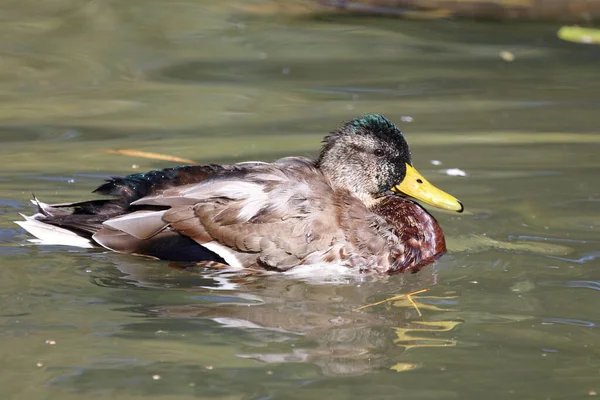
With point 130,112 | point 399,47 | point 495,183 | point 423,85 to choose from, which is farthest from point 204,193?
point 399,47

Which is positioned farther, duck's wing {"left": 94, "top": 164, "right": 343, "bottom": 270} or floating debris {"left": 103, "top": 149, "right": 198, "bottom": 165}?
floating debris {"left": 103, "top": 149, "right": 198, "bottom": 165}

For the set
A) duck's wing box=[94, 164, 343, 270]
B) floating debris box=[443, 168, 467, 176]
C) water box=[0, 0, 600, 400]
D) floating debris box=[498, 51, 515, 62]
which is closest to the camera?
water box=[0, 0, 600, 400]

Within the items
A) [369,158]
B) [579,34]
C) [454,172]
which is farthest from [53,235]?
[579,34]

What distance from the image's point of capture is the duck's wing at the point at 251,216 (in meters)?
6.91

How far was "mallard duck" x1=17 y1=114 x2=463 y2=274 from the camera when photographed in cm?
694

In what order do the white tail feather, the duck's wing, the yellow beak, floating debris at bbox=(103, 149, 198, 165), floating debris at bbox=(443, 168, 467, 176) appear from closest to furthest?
the duck's wing, the white tail feather, the yellow beak, floating debris at bbox=(443, 168, 467, 176), floating debris at bbox=(103, 149, 198, 165)

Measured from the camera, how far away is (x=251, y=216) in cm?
694

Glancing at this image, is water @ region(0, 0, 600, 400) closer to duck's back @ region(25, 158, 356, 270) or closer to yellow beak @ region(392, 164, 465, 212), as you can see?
duck's back @ region(25, 158, 356, 270)

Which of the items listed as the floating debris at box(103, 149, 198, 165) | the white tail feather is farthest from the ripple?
the floating debris at box(103, 149, 198, 165)

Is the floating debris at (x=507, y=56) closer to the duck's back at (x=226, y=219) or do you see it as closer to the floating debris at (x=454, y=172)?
the floating debris at (x=454, y=172)

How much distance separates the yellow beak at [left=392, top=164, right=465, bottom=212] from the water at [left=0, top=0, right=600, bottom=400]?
0.38 meters

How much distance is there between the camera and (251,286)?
681cm

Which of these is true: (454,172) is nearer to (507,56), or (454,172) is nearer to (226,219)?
(226,219)

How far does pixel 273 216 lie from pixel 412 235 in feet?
3.28
